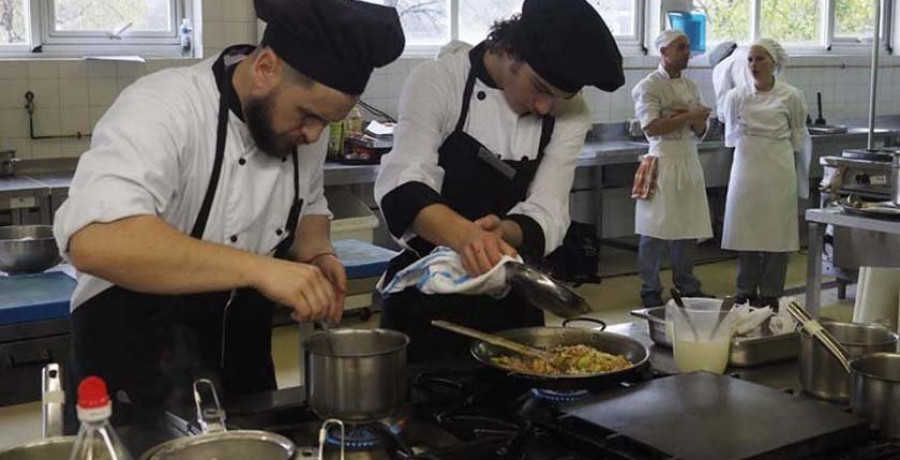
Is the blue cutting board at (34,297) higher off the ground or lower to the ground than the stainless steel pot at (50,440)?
lower

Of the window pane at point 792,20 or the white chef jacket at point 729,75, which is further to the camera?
the window pane at point 792,20

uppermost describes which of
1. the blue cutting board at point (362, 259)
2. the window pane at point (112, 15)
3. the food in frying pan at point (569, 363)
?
the window pane at point (112, 15)

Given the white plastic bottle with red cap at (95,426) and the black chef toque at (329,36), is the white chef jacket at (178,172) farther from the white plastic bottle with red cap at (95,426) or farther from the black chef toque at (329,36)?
the white plastic bottle with red cap at (95,426)

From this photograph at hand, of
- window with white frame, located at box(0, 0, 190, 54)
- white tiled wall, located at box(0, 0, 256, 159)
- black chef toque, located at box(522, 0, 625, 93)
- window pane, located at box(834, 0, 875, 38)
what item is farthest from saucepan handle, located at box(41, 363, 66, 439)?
window pane, located at box(834, 0, 875, 38)

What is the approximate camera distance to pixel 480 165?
2.29 metres

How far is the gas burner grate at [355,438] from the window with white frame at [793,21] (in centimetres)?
664

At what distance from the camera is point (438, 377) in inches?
72.6

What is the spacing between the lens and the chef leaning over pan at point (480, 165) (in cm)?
216

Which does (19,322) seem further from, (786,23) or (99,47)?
(786,23)

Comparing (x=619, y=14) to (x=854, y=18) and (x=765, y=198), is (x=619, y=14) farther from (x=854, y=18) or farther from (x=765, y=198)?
(x=854, y=18)

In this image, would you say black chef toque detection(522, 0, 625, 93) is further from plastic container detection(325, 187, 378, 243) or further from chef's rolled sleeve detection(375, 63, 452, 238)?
plastic container detection(325, 187, 378, 243)

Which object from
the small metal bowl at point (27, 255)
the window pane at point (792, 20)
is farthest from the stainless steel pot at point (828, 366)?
the window pane at point (792, 20)

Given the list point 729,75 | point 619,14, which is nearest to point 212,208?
point 729,75

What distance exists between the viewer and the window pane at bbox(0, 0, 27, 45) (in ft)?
17.4
